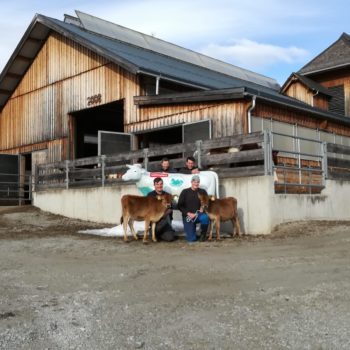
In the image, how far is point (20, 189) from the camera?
2291cm

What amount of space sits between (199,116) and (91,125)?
33.4 feet

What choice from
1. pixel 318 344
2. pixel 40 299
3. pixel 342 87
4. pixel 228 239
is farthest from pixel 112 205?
pixel 342 87

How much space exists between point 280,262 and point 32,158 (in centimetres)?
1768

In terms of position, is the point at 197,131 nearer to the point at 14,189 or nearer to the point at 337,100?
the point at 14,189

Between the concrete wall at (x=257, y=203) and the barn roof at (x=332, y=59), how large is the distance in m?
13.9

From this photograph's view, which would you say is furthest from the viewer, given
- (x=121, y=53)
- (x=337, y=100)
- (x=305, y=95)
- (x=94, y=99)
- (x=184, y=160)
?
(x=337, y=100)

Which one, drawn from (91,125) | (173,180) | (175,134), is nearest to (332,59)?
(175,134)

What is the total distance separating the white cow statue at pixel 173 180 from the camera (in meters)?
10.8

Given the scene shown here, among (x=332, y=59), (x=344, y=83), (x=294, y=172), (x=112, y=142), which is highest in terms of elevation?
(x=332, y=59)

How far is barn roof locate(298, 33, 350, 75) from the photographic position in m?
25.3

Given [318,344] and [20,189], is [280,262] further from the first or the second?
[20,189]

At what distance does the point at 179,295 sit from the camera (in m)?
5.41

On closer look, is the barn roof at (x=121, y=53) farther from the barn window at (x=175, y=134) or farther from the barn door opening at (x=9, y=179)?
the barn door opening at (x=9, y=179)

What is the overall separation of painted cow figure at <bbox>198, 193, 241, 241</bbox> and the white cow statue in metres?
0.70
